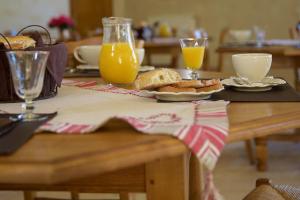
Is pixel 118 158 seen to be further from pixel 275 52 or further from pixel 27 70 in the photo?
pixel 275 52

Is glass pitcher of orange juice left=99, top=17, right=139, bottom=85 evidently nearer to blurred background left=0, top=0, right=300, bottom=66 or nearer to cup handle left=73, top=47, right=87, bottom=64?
cup handle left=73, top=47, right=87, bottom=64

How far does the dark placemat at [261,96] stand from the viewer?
1.16 metres

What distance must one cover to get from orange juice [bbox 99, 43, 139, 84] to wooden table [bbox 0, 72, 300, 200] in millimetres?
461

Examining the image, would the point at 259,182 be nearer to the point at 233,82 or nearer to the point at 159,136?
the point at 233,82

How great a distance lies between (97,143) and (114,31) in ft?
2.19

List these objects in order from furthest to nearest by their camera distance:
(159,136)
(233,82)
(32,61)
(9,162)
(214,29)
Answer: (214,29) < (233,82) < (32,61) < (159,136) < (9,162)

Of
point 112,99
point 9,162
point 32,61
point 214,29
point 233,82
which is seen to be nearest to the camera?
point 9,162

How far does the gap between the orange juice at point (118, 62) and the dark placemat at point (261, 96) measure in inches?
11.7

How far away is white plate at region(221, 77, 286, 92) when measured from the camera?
128 centimetres

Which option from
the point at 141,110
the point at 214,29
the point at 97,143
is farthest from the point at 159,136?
the point at 214,29

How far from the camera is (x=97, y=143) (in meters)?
0.79

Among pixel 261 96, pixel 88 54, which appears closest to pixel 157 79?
pixel 261 96

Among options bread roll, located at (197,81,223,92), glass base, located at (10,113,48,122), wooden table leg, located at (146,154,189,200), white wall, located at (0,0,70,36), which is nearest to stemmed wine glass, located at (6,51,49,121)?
glass base, located at (10,113,48,122)

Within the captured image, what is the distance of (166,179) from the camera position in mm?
896
